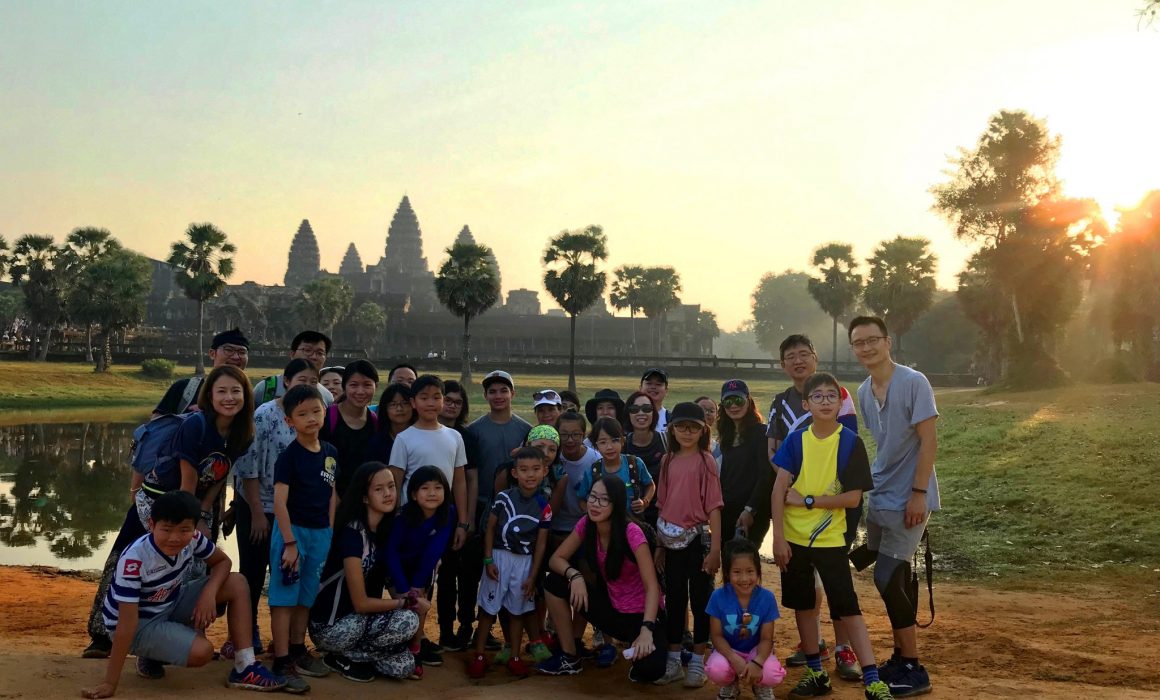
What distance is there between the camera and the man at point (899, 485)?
17.7 feet

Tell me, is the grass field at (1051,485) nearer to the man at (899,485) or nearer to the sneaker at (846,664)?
the sneaker at (846,664)

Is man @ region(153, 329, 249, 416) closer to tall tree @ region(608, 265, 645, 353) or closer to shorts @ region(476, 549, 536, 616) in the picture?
shorts @ region(476, 549, 536, 616)

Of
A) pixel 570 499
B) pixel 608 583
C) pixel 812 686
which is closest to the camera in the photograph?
pixel 812 686

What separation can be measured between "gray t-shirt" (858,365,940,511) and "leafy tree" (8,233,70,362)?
49.9 m

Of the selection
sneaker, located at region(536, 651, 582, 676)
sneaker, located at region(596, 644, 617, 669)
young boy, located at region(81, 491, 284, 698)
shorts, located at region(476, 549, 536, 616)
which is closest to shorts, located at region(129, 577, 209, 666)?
young boy, located at region(81, 491, 284, 698)

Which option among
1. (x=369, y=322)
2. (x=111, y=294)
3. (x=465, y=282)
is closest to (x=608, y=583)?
(x=465, y=282)

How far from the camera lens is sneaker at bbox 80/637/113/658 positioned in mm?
5520

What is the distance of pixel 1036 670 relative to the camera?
19.8 feet

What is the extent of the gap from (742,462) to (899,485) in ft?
3.47

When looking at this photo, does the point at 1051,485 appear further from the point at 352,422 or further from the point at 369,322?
the point at 369,322

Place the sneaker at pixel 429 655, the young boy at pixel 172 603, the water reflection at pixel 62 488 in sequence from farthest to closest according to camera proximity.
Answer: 1. the water reflection at pixel 62 488
2. the sneaker at pixel 429 655
3. the young boy at pixel 172 603

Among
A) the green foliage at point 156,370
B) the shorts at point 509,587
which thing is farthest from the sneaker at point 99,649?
the green foliage at point 156,370

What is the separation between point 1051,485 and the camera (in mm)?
13312

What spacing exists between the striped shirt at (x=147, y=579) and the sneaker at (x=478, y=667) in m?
1.74
